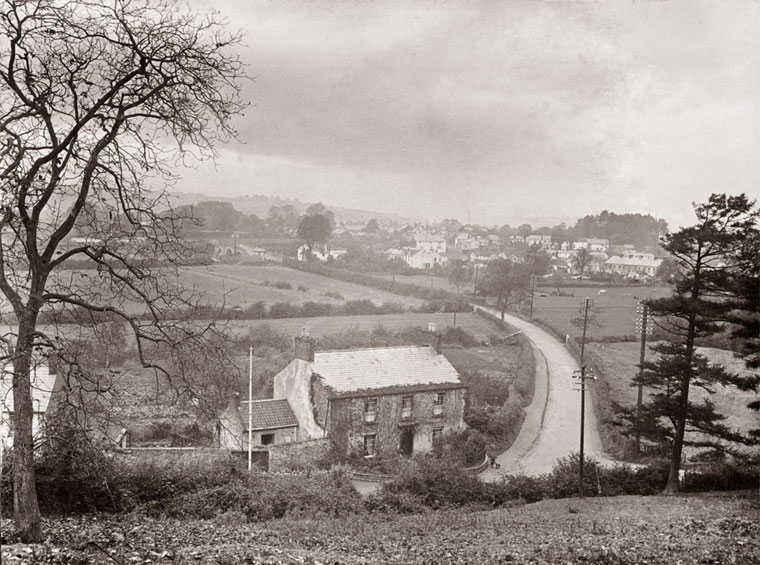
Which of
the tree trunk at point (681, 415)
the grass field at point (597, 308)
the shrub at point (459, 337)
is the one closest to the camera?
the tree trunk at point (681, 415)

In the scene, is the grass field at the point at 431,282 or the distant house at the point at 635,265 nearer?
the grass field at the point at 431,282

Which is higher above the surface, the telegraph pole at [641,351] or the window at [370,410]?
the telegraph pole at [641,351]

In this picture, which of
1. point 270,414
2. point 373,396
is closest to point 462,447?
point 373,396

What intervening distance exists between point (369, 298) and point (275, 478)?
995cm

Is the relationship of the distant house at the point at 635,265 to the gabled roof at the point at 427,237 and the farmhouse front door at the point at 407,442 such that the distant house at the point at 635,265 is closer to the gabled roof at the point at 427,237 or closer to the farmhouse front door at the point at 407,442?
the gabled roof at the point at 427,237

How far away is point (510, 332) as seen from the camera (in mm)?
26047

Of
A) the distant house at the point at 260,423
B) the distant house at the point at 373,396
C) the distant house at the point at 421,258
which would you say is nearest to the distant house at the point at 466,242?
the distant house at the point at 421,258

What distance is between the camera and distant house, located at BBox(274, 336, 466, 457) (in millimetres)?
18750

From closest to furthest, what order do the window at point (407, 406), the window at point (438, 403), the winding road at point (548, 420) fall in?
1. the window at point (407, 406)
2. the window at point (438, 403)
3. the winding road at point (548, 420)

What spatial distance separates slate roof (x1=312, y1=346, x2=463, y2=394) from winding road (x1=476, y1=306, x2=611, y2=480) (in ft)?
12.6

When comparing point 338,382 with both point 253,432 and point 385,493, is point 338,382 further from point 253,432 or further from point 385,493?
point 385,493

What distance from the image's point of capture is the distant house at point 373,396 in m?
18.8

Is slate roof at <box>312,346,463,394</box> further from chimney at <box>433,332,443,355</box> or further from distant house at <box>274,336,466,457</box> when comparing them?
chimney at <box>433,332,443,355</box>

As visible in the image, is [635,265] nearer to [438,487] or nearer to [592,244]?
[592,244]
